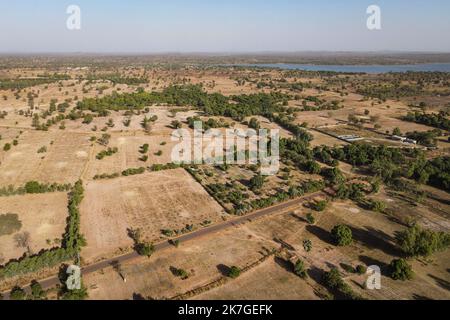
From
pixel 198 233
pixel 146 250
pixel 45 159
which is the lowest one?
pixel 198 233

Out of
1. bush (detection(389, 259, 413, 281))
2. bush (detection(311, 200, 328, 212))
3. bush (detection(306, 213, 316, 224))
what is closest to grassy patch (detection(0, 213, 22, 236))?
bush (detection(306, 213, 316, 224))

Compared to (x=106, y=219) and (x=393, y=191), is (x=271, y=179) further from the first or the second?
Answer: (x=106, y=219)

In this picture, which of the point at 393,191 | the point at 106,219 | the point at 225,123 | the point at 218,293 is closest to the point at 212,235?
the point at 218,293

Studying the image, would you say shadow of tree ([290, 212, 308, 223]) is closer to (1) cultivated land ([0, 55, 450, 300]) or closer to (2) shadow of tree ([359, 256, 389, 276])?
(1) cultivated land ([0, 55, 450, 300])

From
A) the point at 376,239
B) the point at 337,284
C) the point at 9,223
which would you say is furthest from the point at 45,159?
the point at 376,239

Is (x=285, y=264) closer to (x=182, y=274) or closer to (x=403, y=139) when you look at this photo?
(x=182, y=274)

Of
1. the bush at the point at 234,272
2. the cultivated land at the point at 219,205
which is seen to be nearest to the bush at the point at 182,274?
the cultivated land at the point at 219,205
